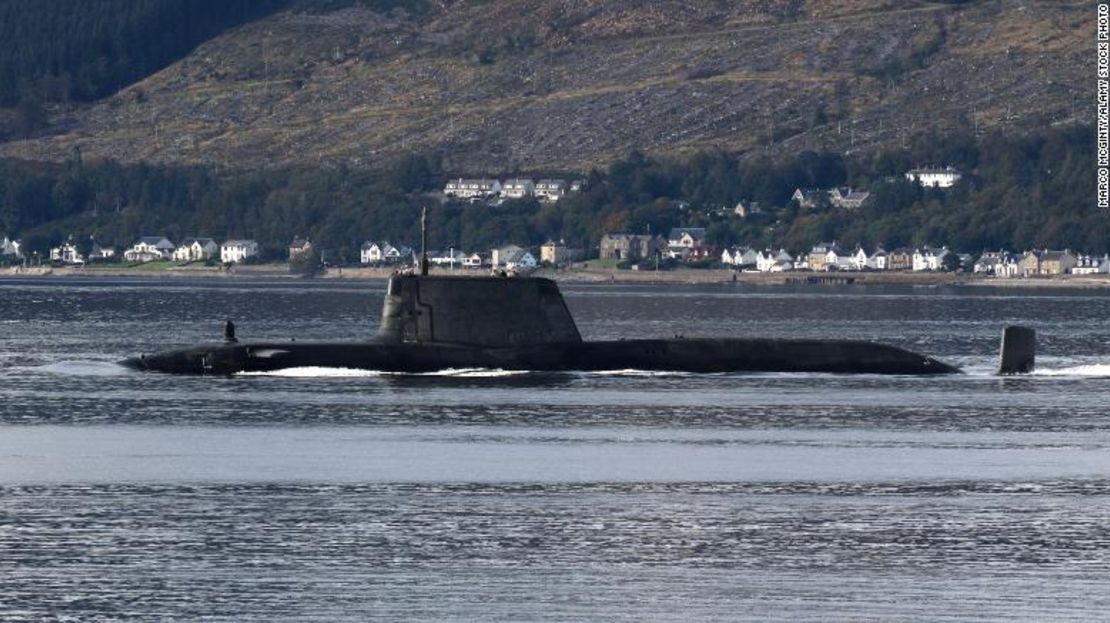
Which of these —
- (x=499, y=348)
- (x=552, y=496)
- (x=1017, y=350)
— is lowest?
(x=552, y=496)

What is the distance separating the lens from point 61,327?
10256 centimetres

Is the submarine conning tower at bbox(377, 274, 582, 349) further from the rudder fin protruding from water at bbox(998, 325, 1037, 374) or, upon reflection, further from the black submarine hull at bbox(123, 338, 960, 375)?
the rudder fin protruding from water at bbox(998, 325, 1037, 374)

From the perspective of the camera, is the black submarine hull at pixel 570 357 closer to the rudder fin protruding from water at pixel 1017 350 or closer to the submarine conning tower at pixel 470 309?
the submarine conning tower at pixel 470 309

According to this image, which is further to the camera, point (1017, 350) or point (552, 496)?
point (1017, 350)

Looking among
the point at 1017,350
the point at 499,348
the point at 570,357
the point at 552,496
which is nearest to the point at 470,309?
the point at 499,348

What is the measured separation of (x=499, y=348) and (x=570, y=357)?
2.24m

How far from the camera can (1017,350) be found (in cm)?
6391

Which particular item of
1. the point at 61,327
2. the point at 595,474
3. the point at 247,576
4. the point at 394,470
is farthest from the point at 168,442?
the point at 61,327

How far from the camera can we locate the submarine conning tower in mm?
56906

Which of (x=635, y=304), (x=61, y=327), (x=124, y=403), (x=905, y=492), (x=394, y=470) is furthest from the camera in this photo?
(x=635, y=304)

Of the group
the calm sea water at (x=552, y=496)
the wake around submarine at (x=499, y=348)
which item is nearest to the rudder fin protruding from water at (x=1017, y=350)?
the wake around submarine at (x=499, y=348)

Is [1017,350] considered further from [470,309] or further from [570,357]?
[470,309]

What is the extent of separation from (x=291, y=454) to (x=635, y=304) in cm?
10541

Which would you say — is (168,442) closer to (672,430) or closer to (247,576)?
(672,430)
